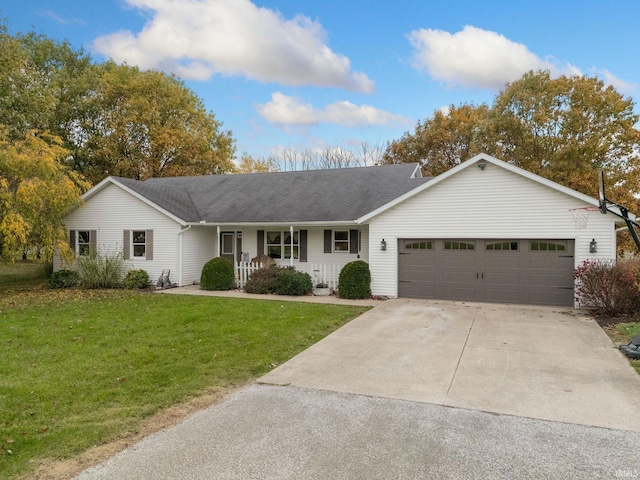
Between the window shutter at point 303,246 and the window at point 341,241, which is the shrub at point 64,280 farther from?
the window at point 341,241

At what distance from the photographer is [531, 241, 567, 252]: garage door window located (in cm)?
1173

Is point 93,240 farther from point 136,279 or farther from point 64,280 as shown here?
point 136,279

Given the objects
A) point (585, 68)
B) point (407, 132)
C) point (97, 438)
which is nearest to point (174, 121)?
point (407, 132)

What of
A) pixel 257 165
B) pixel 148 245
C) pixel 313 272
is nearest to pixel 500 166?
pixel 313 272

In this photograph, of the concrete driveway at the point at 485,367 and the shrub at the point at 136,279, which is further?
the shrub at the point at 136,279

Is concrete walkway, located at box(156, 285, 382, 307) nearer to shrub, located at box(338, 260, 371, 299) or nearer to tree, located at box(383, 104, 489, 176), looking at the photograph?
shrub, located at box(338, 260, 371, 299)

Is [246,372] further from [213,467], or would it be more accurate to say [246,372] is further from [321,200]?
[321,200]

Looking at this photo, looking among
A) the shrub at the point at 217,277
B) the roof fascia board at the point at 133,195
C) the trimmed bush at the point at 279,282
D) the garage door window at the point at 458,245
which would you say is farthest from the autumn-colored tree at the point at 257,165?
the garage door window at the point at 458,245

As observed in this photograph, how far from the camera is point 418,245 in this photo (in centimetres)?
1327

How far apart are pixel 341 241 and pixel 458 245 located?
4.66 metres

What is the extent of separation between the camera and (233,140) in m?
34.5

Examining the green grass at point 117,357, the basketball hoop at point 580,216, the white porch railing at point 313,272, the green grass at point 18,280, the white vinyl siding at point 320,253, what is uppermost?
the basketball hoop at point 580,216

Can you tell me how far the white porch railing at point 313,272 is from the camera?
48.1 ft

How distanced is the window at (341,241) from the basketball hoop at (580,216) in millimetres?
7442
